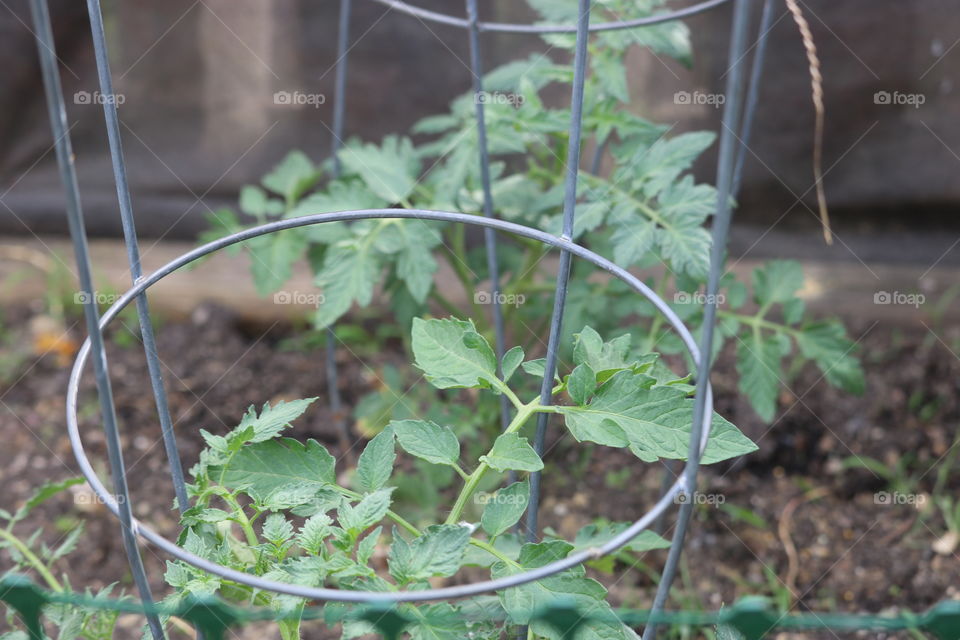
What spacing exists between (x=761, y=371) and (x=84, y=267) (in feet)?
4.24

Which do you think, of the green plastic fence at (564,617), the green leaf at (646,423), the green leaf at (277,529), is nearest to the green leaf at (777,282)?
the green leaf at (646,423)

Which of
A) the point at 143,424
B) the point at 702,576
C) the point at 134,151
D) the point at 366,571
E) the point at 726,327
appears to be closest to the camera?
the point at 366,571

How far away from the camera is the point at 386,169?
1.92 metres

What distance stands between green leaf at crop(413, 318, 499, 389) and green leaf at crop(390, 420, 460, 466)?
0.06 meters

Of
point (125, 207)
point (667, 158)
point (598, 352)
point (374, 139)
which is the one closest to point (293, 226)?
point (125, 207)

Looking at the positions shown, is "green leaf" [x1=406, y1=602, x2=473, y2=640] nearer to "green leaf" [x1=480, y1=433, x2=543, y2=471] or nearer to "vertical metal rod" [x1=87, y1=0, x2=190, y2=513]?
"green leaf" [x1=480, y1=433, x2=543, y2=471]

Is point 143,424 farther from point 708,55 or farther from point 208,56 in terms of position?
point 708,55

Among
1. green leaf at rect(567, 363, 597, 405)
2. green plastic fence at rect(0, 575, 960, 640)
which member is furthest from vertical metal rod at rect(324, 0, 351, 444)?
green plastic fence at rect(0, 575, 960, 640)

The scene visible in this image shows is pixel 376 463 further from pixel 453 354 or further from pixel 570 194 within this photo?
pixel 570 194

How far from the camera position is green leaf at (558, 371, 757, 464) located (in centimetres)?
114

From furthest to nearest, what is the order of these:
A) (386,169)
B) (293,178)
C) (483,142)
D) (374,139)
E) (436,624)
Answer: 1. (374,139)
2. (293,178)
3. (386,169)
4. (483,142)
5. (436,624)

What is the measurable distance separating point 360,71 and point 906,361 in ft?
5.78

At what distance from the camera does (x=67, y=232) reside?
308cm

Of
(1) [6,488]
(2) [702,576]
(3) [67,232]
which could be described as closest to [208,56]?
(3) [67,232]
